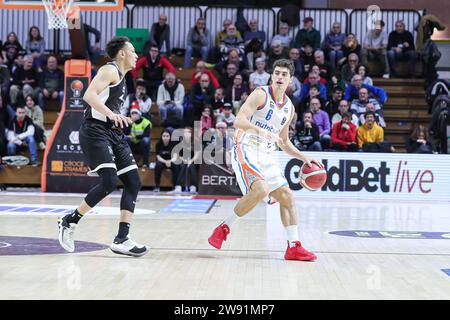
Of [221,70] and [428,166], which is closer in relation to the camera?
[428,166]

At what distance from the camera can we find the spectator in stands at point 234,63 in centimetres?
1717

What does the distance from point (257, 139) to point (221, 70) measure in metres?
10.8

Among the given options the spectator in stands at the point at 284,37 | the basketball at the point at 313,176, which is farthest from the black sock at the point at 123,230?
the spectator in stands at the point at 284,37

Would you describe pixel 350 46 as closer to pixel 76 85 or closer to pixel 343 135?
pixel 343 135

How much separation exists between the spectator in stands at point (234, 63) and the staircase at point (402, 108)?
131 inches

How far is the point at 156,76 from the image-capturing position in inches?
683

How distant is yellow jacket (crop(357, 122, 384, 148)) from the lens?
49.9ft

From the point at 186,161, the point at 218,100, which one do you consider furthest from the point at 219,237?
the point at 218,100

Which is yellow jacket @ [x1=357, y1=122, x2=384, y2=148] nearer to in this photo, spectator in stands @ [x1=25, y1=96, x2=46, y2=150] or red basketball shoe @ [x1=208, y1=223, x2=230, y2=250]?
spectator in stands @ [x1=25, y1=96, x2=46, y2=150]

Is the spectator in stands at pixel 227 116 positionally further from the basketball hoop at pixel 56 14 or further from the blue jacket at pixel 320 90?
the basketball hoop at pixel 56 14

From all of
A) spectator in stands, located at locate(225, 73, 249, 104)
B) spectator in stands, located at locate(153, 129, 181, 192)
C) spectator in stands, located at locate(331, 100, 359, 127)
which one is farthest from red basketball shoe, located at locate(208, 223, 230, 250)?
spectator in stands, located at locate(225, 73, 249, 104)

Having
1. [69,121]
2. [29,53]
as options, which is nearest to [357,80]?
[69,121]

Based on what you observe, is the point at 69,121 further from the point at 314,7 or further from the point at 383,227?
the point at 314,7

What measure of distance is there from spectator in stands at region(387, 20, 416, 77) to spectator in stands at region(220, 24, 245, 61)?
11.5ft
